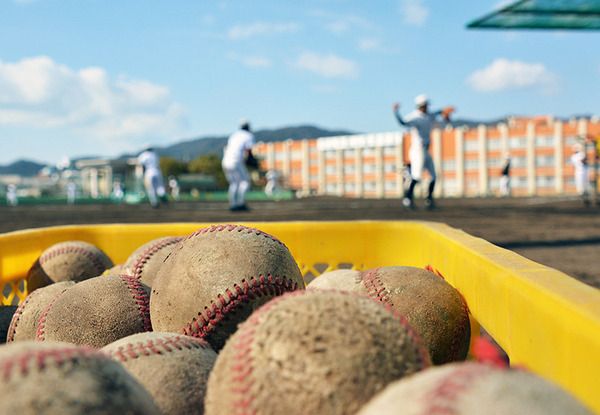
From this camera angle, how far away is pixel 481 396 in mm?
1070

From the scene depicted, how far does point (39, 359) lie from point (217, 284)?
116cm

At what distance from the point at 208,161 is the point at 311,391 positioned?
4772 inches

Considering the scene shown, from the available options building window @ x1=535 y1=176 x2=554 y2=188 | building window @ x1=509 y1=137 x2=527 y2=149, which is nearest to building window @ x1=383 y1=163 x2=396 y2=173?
building window @ x1=509 y1=137 x2=527 y2=149

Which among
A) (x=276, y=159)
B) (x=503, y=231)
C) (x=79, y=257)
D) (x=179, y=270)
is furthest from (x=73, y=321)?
(x=276, y=159)

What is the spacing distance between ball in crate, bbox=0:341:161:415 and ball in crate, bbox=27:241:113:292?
2.88m

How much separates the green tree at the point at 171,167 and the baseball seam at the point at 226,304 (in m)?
114

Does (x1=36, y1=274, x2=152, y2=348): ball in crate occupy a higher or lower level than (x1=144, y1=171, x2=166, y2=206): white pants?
lower

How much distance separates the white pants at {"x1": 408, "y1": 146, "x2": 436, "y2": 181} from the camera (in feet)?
45.2

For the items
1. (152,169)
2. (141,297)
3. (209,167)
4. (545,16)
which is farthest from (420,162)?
(209,167)

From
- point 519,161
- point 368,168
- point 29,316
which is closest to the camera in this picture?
point 29,316

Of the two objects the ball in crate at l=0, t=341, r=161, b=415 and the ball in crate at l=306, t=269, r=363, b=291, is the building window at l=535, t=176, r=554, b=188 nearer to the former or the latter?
the ball in crate at l=306, t=269, r=363, b=291

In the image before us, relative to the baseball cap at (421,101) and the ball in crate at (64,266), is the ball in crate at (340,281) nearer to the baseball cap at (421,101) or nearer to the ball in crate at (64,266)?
the ball in crate at (64,266)

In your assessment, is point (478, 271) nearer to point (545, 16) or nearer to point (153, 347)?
point (153, 347)

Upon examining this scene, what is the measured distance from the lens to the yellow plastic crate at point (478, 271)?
1334 millimetres
